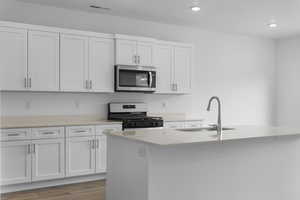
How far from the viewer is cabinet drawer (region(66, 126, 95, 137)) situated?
4688 millimetres

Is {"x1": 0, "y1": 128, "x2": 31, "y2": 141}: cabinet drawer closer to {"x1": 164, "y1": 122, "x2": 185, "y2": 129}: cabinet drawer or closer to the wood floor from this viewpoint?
the wood floor

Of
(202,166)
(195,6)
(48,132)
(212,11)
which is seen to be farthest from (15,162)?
(212,11)

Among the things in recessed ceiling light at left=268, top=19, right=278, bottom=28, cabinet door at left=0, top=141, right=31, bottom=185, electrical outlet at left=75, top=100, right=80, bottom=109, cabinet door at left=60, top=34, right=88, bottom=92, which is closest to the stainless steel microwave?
cabinet door at left=60, top=34, right=88, bottom=92

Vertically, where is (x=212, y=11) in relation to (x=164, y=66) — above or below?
above

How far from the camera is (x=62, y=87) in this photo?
4895mm

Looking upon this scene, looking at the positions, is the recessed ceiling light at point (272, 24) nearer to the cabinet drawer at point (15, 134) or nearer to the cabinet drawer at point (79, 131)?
the cabinet drawer at point (79, 131)

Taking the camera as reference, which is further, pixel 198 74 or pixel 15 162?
pixel 198 74

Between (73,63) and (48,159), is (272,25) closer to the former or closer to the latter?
(73,63)

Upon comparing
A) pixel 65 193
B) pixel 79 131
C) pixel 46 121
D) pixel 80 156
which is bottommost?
pixel 65 193

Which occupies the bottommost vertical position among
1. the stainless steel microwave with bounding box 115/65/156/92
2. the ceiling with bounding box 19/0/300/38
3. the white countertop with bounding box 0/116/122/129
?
the white countertop with bounding box 0/116/122/129

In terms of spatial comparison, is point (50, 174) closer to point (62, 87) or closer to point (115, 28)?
point (62, 87)

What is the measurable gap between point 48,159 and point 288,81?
19.0 ft

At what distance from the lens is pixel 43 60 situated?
4.75 metres

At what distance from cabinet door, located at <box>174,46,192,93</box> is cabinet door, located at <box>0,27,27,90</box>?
8.79 ft
